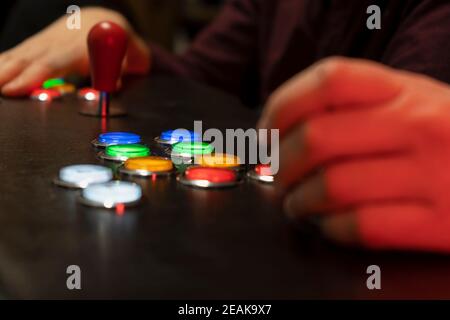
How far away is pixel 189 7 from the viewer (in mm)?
3004

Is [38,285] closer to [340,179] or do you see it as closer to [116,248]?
[116,248]

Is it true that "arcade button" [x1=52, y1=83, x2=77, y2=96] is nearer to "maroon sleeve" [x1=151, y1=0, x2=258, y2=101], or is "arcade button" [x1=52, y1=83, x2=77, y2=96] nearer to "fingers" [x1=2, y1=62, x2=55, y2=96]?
"fingers" [x1=2, y1=62, x2=55, y2=96]

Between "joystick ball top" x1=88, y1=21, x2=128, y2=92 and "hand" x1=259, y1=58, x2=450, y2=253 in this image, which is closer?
"hand" x1=259, y1=58, x2=450, y2=253

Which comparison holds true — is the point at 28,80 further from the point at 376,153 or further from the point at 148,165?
the point at 376,153

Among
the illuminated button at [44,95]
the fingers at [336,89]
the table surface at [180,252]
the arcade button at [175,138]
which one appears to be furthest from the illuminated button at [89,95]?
the fingers at [336,89]

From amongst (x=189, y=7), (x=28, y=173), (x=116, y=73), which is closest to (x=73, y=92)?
(x=116, y=73)

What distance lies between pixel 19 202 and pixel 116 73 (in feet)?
1.14

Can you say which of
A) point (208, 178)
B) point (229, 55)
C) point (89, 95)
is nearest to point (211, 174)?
point (208, 178)

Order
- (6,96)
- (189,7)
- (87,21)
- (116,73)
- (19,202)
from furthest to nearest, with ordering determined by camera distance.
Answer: (189,7) < (87,21) < (6,96) < (116,73) < (19,202)

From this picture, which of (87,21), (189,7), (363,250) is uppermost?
(189,7)

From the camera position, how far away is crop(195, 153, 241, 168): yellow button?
468 millimetres

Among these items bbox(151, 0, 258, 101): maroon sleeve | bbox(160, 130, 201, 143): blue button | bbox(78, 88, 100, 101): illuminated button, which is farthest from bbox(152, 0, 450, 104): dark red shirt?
bbox(78, 88, 100, 101): illuminated button

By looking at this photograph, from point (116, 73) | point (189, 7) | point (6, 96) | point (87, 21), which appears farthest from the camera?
point (189, 7)

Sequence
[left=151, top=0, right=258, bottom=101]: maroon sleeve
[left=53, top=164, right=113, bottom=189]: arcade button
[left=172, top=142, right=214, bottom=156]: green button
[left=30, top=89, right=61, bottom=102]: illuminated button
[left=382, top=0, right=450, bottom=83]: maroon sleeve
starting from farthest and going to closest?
[left=151, top=0, right=258, bottom=101]: maroon sleeve < [left=30, top=89, right=61, bottom=102]: illuminated button < [left=382, top=0, right=450, bottom=83]: maroon sleeve < [left=172, top=142, right=214, bottom=156]: green button < [left=53, top=164, right=113, bottom=189]: arcade button
